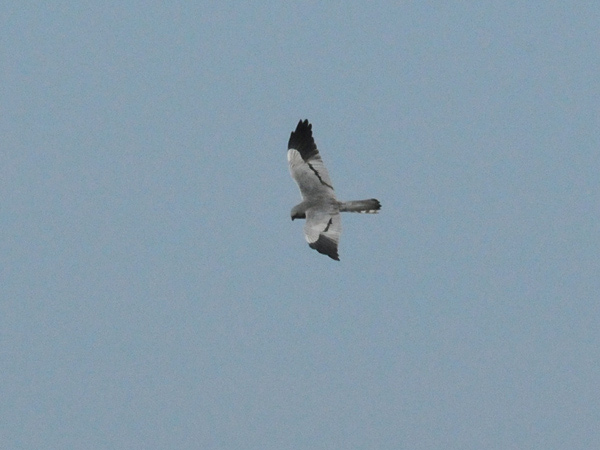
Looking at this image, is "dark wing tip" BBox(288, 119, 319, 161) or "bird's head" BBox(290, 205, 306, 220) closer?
"bird's head" BBox(290, 205, 306, 220)

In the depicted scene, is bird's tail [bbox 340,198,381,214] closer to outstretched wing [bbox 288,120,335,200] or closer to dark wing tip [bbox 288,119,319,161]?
outstretched wing [bbox 288,120,335,200]

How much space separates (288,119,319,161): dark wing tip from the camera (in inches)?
1151

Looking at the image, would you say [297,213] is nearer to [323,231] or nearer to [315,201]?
[315,201]

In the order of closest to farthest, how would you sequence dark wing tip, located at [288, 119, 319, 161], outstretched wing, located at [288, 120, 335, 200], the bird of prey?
the bird of prey → outstretched wing, located at [288, 120, 335, 200] → dark wing tip, located at [288, 119, 319, 161]

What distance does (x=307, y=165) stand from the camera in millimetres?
29031

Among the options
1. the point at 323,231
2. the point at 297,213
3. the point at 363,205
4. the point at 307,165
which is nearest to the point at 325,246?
the point at 323,231

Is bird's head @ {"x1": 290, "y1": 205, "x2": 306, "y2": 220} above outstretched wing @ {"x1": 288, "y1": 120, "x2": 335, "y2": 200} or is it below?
below

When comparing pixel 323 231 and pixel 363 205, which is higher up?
pixel 363 205

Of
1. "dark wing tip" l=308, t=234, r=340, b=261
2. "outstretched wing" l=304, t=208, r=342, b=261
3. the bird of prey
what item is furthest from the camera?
the bird of prey

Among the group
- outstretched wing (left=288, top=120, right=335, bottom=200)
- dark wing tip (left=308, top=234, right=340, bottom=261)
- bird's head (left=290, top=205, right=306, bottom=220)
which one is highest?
outstretched wing (left=288, top=120, right=335, bottom=200)

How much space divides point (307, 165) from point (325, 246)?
3542mm

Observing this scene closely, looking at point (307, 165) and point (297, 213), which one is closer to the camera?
point (297, 213)

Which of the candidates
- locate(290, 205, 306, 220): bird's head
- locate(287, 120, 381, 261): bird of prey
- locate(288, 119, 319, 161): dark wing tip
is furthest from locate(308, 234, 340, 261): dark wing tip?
locate(288, 119, 319, 161): dark wing tip

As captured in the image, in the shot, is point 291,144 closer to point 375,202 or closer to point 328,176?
point 328,176
